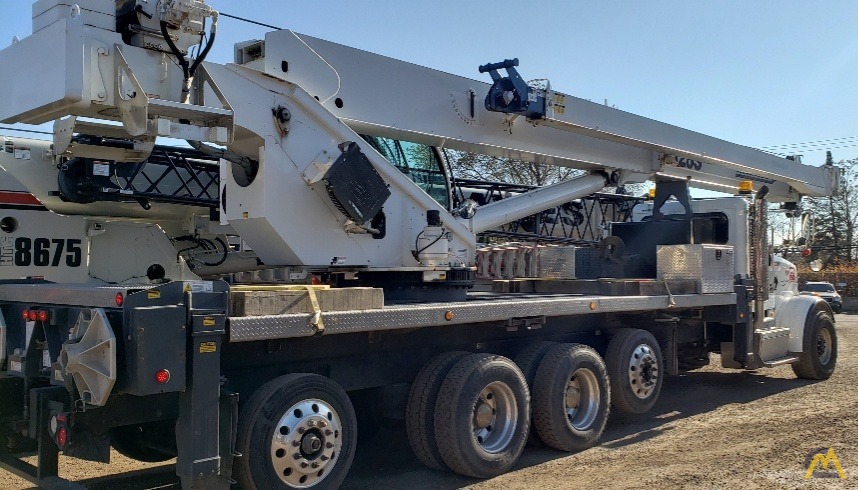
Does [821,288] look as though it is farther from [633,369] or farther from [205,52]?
[205,52]

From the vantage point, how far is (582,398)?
8.12m

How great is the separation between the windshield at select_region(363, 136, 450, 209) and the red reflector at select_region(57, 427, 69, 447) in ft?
12.9

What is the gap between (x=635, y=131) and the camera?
34.4 ft

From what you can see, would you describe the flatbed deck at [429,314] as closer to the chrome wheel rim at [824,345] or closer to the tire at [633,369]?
the tire at [633,369]

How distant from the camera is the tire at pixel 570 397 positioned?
7.48m

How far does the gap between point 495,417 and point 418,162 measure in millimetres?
2734

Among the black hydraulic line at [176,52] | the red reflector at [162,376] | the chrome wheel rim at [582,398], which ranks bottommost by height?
the chrome wheel rim at [582,398]

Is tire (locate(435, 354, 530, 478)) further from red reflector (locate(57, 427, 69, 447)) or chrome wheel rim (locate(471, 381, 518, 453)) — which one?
red reflector (locate(57, 427, 69, 447))

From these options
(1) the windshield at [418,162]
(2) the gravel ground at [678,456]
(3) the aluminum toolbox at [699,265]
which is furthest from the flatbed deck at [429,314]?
(1) the windshield at [418,162]

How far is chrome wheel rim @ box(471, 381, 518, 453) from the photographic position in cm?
683

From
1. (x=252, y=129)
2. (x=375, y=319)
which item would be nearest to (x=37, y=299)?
(x=252, y=129)

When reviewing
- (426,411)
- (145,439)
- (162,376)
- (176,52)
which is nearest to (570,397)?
(426,411)

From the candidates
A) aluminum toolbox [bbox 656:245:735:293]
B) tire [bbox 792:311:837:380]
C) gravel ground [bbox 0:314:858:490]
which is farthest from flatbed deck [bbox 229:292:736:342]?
tire [bbox 792:311:837:380]

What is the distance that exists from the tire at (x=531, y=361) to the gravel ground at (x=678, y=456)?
0.15m
